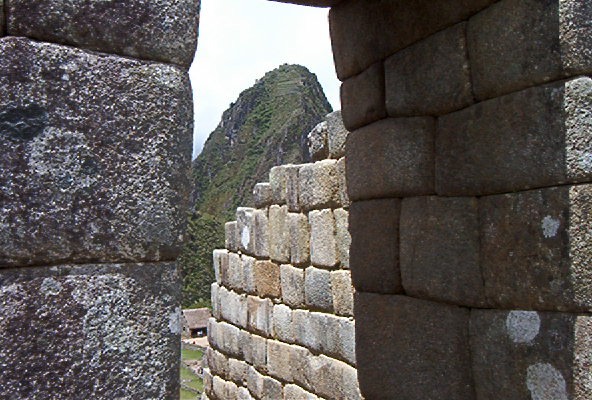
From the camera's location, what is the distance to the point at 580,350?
286 cm

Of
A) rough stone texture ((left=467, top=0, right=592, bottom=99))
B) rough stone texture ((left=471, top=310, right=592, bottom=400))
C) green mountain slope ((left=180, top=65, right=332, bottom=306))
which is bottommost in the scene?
rough stone texture ((left=471, top=310, right=592, bottom=400))

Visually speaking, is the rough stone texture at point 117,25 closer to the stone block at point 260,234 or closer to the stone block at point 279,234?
the stone block at point 279,234

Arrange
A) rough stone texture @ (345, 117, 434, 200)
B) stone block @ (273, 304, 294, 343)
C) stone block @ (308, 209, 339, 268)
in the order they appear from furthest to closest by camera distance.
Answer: stone block @ (273, 304, 294, 343) < stone block @ (308, 209, 339, 268) < rough stone texture @ (345, 117, 434, 200)

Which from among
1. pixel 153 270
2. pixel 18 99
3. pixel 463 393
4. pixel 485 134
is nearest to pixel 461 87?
pixel 485 134

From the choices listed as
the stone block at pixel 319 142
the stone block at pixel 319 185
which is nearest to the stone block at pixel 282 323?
the stone block at pixel 319 185

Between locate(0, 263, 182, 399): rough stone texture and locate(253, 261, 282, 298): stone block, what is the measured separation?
431 centimetres

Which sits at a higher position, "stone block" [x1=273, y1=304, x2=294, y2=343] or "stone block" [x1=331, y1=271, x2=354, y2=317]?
"stone block" [x1=331, y1=271, x2=354, y2=317]

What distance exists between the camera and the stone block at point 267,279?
6.45 metres

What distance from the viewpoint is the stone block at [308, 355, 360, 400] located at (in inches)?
195

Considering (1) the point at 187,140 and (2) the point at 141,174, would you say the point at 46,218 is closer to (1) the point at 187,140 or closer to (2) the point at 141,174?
(2) the point at 141,174

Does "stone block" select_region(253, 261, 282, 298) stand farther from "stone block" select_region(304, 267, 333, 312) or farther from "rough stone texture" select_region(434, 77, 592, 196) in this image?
"rough stone texture" select_region(434, 77, 592, 196)

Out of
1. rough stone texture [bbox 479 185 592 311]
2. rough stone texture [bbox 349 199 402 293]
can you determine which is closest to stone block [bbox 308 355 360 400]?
rough stone texture [bbox 349 199 402 293]

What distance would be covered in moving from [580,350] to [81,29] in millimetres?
2331

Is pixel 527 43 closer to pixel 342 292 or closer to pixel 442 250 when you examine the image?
pixel 442 250
